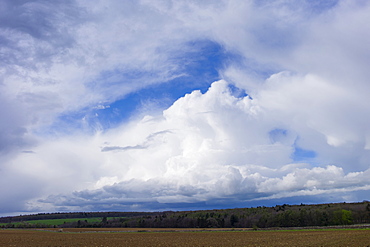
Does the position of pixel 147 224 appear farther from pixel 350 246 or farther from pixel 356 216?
pixel 350 246

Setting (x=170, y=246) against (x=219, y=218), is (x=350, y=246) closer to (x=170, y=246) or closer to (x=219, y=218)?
(x=170, y=246)

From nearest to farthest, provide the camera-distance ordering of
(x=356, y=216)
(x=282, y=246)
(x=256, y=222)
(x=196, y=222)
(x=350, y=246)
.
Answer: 1. (x=350, y=246)
2. (x=282, y=246)
3. (x=356, y=216)
4. (x=256, y=222)
5. (x=196, y=222)

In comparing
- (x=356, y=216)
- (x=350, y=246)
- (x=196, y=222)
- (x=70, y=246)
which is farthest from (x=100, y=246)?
(x=196, y=222)

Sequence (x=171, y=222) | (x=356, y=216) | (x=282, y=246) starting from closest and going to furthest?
(x=282, y=246) < (x=356, y=216) < (x=171, y=222)

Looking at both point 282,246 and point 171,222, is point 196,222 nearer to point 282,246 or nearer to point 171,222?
point 171,222

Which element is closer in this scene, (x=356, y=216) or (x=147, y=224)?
(x=356, y=216)

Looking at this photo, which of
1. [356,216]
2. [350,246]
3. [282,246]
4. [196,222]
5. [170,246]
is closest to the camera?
[350,246]

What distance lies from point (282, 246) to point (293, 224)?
100214mm

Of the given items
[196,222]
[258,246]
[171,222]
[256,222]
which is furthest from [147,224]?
[258,246]

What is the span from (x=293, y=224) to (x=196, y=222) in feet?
192

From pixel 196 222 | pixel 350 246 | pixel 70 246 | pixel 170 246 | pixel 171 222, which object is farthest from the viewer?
pixel 171 222

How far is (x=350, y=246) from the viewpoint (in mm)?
40281

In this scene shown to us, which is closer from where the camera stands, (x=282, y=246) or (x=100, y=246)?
(x=282, y=246)

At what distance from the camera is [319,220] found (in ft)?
431
